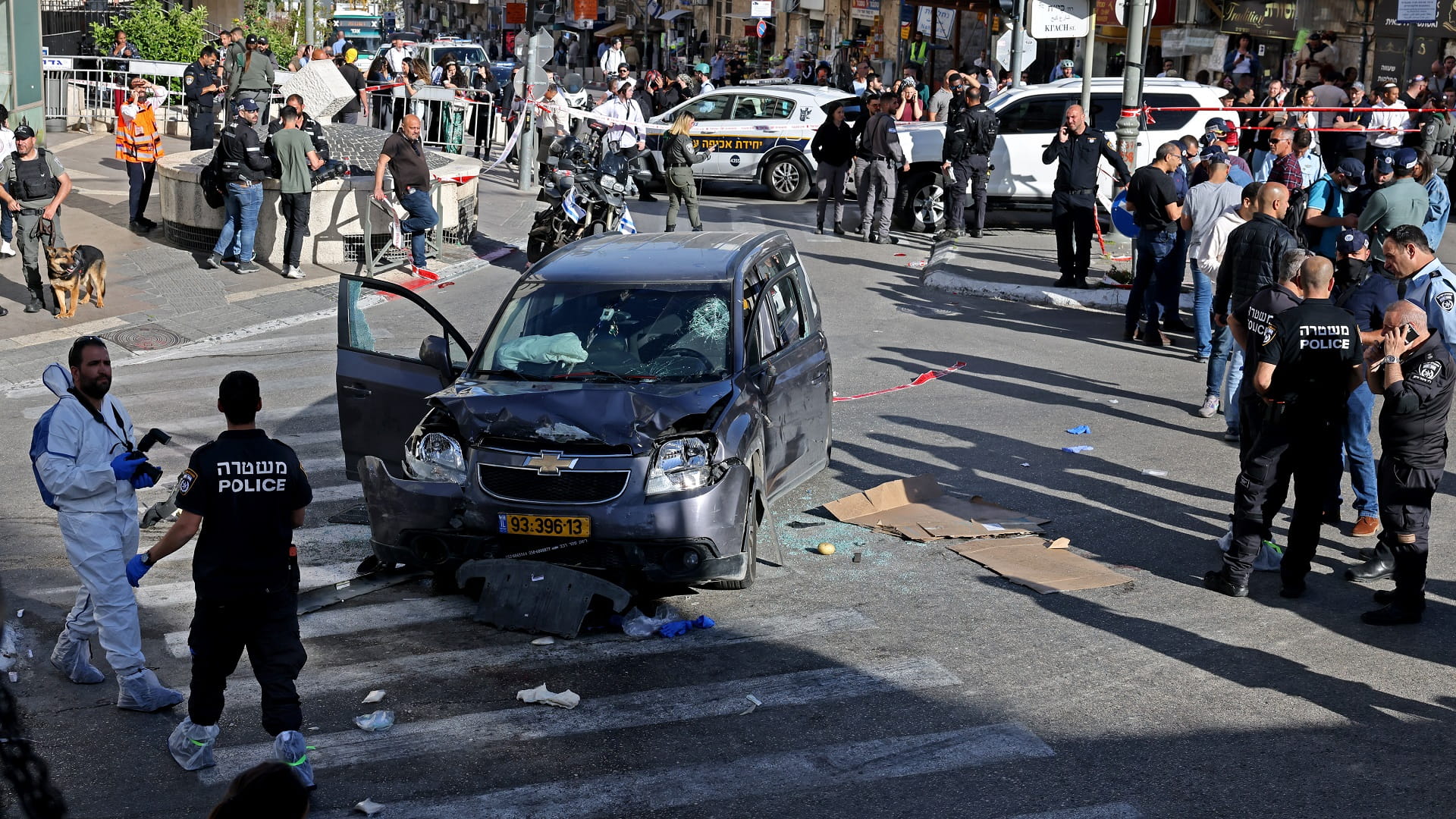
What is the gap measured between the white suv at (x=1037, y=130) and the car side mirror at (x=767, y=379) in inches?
505

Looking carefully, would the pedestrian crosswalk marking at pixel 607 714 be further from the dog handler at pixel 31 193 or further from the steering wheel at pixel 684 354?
the dog handler at pixel 31 193

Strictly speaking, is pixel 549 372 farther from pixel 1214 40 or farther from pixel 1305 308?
pixel 1214 40

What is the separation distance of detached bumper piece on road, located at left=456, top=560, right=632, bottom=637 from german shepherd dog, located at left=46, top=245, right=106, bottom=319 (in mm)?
9628

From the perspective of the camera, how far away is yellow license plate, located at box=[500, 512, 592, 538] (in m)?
7.33

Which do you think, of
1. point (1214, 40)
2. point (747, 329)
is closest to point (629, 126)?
point (1214, 40)

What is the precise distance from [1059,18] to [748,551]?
13943mm

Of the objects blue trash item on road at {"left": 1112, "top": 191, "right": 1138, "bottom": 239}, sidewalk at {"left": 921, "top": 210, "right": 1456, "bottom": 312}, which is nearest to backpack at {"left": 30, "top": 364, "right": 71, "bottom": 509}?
blue trash item on road at {"left": 1112, "top": 191, "right": 1138, "bottom": 239}

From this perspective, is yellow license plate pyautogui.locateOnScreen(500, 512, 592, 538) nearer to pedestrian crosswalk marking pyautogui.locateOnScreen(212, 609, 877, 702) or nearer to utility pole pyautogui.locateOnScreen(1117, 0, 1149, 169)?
pedestrian crosswalk marking pyautogui.locateOnScreen(212, 609, 877, 702)

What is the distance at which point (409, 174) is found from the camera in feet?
57.0

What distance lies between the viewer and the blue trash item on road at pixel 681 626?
292 inches

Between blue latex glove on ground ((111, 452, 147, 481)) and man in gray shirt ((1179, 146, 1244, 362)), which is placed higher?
man in gray shirt ((1179, 146, 1244, 362))

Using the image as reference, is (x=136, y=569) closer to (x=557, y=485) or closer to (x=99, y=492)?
(x=99, y=492)

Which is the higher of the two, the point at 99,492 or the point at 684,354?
the point at 684,354

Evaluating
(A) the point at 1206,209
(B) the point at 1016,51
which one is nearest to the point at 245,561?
(A) the point at 1206,209
